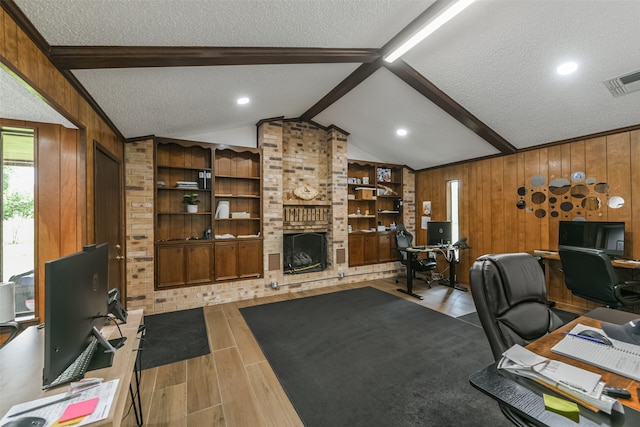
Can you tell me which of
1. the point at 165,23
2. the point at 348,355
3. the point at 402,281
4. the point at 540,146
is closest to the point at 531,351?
the point at 348,355

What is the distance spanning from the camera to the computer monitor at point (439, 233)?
5.27 metres

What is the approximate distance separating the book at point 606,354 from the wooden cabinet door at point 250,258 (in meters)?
4.14

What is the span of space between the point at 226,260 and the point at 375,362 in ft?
9.60

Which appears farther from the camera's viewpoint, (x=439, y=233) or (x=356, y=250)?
(x=356, y=250)

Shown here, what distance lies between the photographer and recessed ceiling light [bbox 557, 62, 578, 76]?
271 cm

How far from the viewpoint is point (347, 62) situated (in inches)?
121

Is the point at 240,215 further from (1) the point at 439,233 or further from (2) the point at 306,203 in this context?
(1) the point at 439,233

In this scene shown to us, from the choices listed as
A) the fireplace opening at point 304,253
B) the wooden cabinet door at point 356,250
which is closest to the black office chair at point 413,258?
the wooden cabinet door at point 356,250

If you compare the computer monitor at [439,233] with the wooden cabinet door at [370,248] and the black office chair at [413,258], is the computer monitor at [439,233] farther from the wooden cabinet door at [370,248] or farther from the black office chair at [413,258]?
the wooden cabinet door at [370,248]

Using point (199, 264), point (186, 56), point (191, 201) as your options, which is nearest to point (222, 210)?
point (191, 201)

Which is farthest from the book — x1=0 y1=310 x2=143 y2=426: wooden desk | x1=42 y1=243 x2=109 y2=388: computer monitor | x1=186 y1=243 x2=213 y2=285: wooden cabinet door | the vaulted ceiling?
x1=186 y1=243 x2=213 y2=285: wooden cabinet door

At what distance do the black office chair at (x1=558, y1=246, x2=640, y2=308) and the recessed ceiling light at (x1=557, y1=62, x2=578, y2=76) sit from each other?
1906 millimetres

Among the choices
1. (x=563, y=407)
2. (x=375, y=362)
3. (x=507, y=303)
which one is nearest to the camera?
(x=563, y=407)

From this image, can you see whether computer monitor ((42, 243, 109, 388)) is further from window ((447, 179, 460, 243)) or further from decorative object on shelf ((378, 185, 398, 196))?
window ((447, 179, 460, 243))
